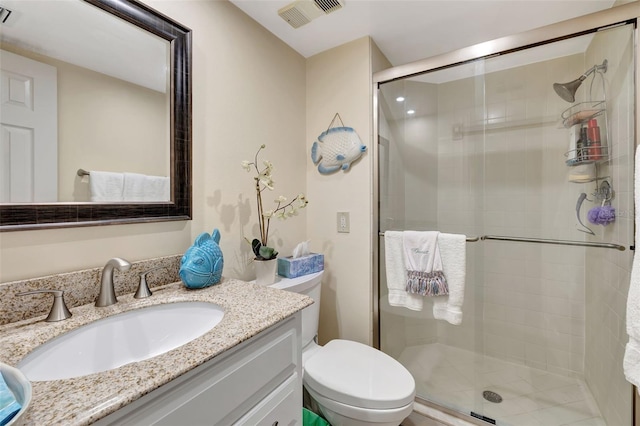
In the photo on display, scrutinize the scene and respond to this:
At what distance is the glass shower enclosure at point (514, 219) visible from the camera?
1.35m

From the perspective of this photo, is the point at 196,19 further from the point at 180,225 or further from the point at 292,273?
the point at 292,273

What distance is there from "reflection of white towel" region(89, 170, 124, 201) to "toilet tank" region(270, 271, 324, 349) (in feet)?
2.40

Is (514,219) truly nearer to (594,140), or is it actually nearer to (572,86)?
(594,140)

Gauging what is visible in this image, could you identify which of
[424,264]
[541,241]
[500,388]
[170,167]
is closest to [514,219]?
[541,241]

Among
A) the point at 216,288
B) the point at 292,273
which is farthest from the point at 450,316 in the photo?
the point at 216,288

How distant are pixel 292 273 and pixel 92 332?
0.84 m

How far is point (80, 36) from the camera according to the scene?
2.90 feet

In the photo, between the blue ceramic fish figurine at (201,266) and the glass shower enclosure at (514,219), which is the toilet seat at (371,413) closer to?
the glass shower enclosure at (514,219)

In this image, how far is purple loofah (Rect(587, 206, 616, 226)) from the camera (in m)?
1.28

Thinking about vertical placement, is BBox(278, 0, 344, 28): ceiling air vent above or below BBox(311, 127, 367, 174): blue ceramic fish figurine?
above

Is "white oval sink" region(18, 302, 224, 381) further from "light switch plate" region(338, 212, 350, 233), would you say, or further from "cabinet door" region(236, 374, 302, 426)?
"light switch plate" region(338, 212, 350, 233)

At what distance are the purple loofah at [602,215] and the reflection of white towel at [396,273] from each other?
3.02 feet

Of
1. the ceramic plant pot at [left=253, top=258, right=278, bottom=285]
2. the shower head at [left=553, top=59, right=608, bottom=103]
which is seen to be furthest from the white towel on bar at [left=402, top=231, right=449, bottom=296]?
the shower head at [left=553, top=59, right=608, bottom=103]

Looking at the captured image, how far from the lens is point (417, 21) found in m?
1.49
